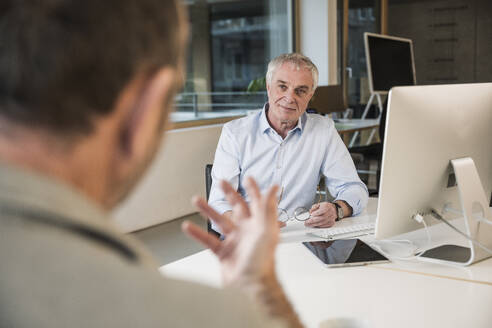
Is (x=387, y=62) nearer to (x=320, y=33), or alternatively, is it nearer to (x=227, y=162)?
(x=320, y=33)

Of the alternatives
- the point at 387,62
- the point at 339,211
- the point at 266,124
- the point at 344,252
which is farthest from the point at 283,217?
the point at 387,62

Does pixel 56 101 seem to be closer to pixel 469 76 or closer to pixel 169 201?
pixel 169 201

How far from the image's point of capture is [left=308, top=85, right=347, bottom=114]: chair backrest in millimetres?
4711

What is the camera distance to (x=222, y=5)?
4980mm

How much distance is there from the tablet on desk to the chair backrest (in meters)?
3.06

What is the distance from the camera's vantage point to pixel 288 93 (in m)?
2.44

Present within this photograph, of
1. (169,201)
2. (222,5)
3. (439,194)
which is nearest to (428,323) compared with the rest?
(439,194)

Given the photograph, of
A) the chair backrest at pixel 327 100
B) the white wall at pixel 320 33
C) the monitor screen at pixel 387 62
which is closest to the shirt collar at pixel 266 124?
the chair backrest at pixel 327 100

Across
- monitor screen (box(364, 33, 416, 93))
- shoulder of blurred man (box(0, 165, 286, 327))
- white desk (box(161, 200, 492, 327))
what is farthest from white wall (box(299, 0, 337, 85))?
shoulder of blurred man (box(0, 165, 286, 327))

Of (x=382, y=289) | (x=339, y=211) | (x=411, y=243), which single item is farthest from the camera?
(x=339, y=211)

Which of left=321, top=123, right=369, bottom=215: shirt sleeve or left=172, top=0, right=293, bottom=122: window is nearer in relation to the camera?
left=321, top=123, right=369, bottom=215: shirt sleeve

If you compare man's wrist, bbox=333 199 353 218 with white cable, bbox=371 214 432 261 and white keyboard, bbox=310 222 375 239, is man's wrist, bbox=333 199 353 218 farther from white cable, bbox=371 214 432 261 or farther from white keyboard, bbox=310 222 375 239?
white cable, bbox=371 214 432 261

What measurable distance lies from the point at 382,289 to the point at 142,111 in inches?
40.6

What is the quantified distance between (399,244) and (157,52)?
140 cm
